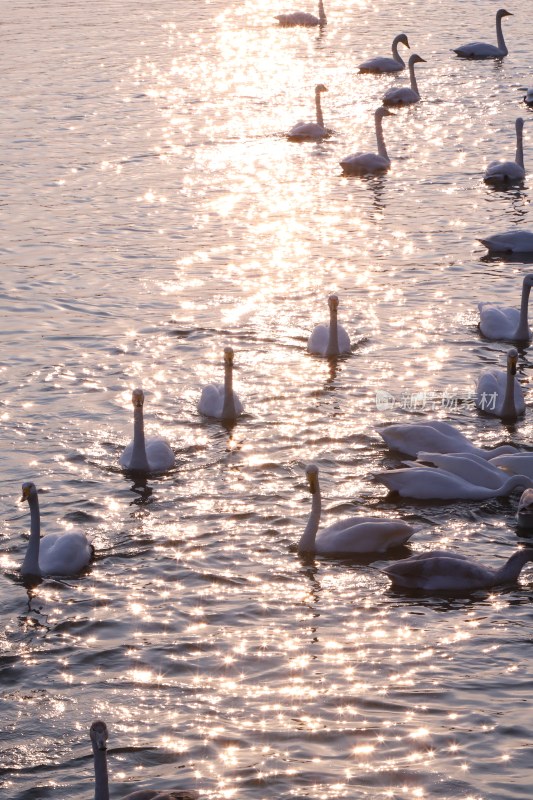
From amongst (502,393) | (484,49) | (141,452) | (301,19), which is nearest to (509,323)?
(502,393)

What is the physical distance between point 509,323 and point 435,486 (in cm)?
559

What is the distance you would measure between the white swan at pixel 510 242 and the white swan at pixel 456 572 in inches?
446

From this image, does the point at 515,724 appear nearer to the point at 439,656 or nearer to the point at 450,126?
the point at 439,656

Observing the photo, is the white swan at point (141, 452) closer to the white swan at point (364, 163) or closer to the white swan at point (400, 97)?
the white swan at point (364, 163)

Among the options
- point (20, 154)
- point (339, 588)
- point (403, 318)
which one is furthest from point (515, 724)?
point (20, 154)

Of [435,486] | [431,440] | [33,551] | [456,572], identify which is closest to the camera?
[456,572]

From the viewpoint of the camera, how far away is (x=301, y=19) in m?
47.9

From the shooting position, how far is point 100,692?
12.3 meters

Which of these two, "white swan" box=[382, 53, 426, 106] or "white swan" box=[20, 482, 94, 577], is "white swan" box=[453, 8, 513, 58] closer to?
"white swan" box=[382, 53, 426, 106]

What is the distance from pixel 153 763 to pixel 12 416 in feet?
26.4

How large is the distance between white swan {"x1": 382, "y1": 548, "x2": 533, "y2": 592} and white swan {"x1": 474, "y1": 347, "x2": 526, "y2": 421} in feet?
13.8

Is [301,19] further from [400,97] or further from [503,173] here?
[503,173]

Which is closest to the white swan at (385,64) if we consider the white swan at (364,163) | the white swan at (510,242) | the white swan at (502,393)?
the white swan at (364,163)

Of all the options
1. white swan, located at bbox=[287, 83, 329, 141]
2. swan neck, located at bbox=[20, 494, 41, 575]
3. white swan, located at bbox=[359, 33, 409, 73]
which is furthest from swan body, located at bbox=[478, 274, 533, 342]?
white swan, located at bbox=[359, 33, 409, 73]
